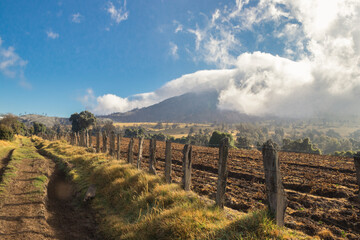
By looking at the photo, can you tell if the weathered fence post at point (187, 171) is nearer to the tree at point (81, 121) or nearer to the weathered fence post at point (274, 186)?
the weathered fence post at point (274, 186)

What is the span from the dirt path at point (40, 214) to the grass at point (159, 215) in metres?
0.73

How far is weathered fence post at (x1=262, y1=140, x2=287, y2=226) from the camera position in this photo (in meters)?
4.90

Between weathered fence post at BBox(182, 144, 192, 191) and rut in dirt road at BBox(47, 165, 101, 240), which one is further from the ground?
weathered fence post at BBox(182, 144, 192, 191)

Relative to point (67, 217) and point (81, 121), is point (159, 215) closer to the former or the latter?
point (67, 217)

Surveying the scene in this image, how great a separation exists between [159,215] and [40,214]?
5169 mm

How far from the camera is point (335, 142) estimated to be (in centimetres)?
11062

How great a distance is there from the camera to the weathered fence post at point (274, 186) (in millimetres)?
4898

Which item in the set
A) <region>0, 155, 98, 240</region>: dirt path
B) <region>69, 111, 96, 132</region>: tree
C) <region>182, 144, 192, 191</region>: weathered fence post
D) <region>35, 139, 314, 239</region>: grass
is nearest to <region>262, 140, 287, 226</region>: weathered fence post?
<region>35, 139, 314, 239</region>: grass

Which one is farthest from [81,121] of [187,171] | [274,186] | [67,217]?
[274,186]

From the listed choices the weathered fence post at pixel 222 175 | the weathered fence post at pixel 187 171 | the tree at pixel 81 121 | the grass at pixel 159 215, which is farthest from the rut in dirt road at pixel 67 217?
the tree at pixel 81 121

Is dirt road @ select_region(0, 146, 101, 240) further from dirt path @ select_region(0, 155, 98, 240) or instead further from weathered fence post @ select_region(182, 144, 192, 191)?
weathered fence post @ select_region(182, 144, 192, 191)

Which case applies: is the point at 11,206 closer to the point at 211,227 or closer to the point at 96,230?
the point at 96,230

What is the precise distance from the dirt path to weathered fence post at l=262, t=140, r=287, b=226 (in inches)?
237

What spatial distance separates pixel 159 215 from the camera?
6422 millimetres
